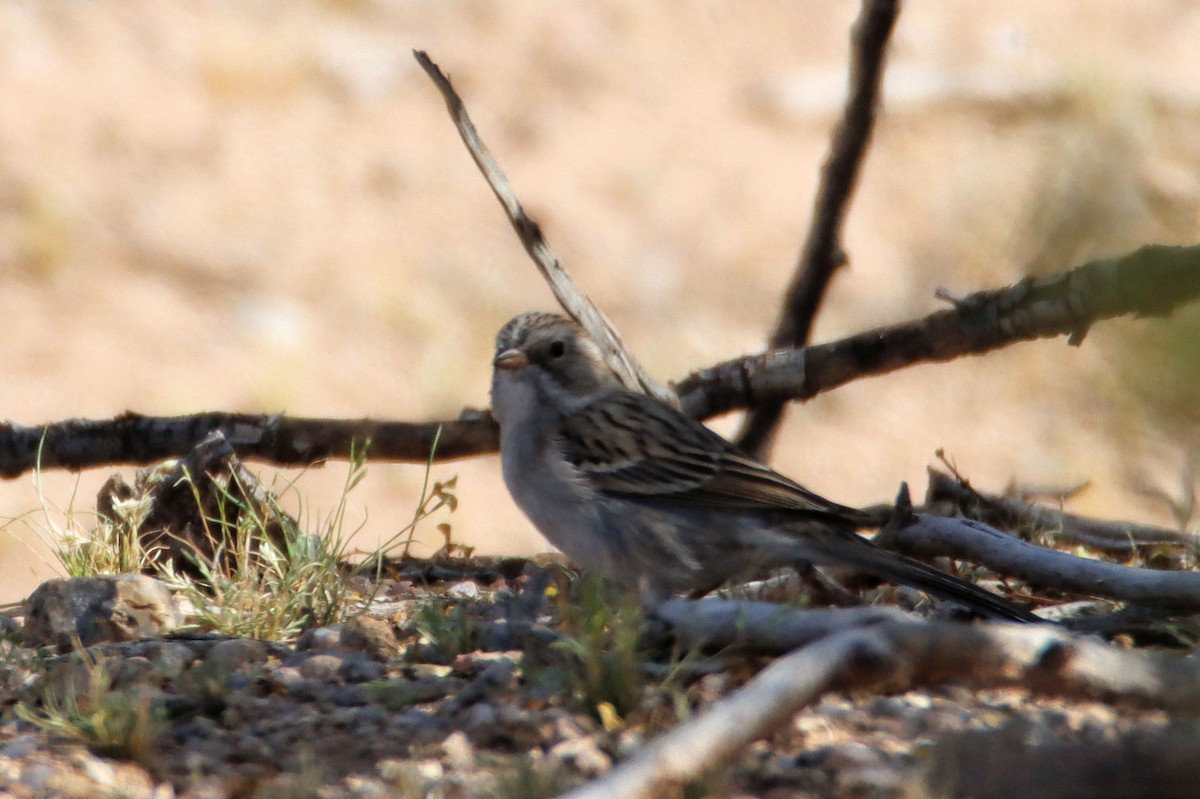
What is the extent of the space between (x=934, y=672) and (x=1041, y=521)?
257 cm

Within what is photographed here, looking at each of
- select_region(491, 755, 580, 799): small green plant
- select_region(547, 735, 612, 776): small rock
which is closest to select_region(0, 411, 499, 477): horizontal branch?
select_region(547, 735, 612, 776): small rock

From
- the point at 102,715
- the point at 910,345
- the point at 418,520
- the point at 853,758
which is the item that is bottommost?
the point at 102,715

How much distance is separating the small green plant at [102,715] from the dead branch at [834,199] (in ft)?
10.0

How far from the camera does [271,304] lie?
47.2ft

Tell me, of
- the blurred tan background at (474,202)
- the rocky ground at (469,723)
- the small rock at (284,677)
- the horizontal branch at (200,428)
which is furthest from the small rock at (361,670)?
the blurred tan background at (474,202)

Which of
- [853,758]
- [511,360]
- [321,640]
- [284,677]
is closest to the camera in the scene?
[853,758]

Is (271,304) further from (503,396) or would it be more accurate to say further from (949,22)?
(503,396)

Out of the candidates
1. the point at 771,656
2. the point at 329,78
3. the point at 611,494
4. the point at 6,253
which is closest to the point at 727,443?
the point at 611,494

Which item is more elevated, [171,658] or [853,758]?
[853,758]

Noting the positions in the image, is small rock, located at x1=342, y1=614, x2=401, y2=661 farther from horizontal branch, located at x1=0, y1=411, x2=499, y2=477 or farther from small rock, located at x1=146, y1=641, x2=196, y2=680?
horizontal branch, located at x1=0, y1=411, x2=499, y2=477

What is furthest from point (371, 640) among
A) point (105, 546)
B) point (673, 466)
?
point (673, 466)

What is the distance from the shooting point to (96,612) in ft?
14.1

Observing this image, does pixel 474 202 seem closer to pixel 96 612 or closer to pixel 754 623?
pixel 96 612

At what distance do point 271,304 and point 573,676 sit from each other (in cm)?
1150
